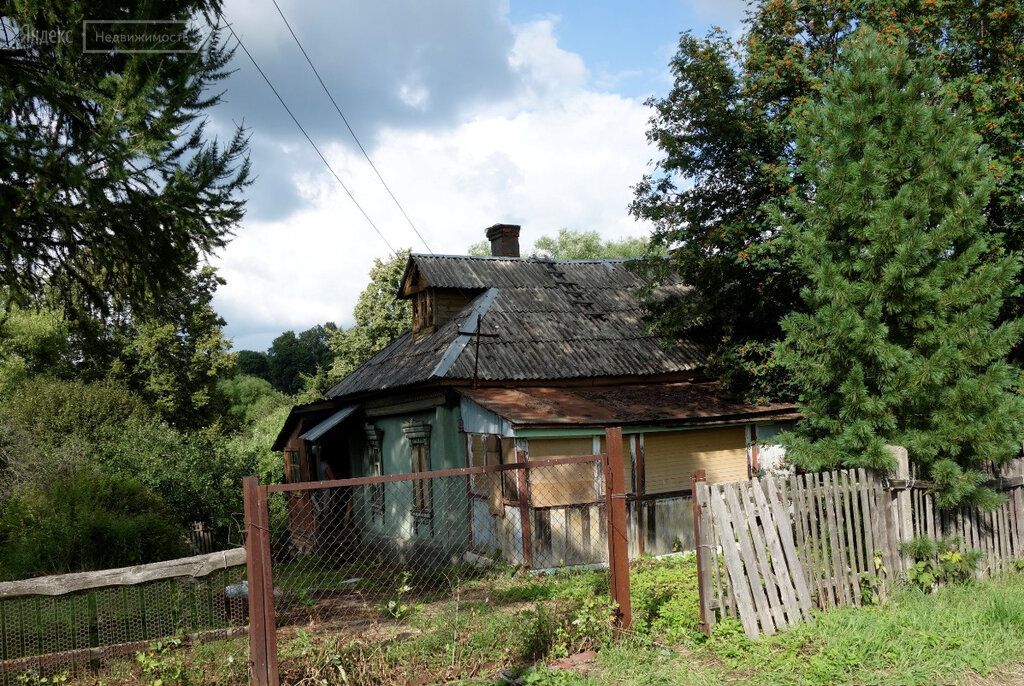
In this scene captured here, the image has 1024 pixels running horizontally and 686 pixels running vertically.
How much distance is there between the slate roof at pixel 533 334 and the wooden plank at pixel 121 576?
9.10m

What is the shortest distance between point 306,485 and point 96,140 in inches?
167

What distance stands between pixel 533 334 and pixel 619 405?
3165 millimetres


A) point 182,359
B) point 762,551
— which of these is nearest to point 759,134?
point 762,551

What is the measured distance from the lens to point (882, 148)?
9.34 m

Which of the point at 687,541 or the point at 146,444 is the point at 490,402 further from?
the point at 146,444

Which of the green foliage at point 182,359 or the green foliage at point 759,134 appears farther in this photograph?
the green foliage at point 182,359

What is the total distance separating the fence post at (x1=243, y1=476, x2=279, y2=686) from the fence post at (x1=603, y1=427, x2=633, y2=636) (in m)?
2.90

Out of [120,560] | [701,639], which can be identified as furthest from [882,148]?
[120,560]

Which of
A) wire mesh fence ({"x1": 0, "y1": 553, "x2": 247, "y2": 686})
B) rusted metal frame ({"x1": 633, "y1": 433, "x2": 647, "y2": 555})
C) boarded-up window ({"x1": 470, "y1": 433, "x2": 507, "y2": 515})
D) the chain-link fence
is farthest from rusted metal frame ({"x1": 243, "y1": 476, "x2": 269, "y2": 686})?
rusted metal frame ({"x1": 633, "y1": 433, "x2": 647, "y2": 555})

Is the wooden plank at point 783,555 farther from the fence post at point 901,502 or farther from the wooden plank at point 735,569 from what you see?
the fence post at point 901,502

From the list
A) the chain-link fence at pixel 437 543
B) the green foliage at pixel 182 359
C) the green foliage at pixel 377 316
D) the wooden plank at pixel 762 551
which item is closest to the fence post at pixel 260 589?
the chain-link fence at pixel 437 543

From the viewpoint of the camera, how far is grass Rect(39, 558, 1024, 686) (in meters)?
5.86

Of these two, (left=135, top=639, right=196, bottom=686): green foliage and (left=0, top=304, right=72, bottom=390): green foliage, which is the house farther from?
(left=0, top=304, right=72, bottom=390): green foliage

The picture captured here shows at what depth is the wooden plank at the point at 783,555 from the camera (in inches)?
282
